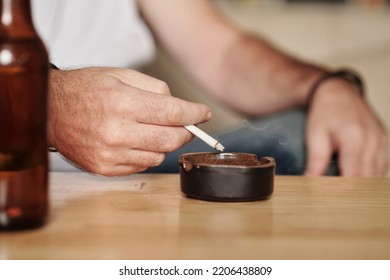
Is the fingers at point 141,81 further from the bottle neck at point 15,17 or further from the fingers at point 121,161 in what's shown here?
the bottle neck at point 15,17

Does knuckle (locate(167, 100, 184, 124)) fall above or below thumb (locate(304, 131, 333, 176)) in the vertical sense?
above

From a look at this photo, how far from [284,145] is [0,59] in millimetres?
682

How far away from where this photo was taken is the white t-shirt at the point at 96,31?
1500 millimetres

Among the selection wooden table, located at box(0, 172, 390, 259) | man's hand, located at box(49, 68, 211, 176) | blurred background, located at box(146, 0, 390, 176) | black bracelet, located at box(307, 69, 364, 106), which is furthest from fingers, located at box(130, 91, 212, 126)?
blurred background, located at box(146, 0, 390, 176)

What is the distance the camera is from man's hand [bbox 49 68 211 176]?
0.78 metres

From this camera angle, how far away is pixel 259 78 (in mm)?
1538

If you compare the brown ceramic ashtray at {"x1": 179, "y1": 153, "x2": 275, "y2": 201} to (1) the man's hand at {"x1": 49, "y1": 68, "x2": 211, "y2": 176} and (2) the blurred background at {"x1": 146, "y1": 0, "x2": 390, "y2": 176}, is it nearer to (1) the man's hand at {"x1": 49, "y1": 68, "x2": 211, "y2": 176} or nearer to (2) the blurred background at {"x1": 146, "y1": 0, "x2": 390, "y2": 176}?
(1) the man's hand at {"x1": 49, "y1": 68, "x2": 211, "y2": 176}

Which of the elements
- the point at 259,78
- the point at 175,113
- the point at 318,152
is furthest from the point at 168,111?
the point at 259,78

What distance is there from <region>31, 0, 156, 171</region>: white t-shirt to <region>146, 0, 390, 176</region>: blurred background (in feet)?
2.36

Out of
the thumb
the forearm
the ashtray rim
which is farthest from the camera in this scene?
the forearm

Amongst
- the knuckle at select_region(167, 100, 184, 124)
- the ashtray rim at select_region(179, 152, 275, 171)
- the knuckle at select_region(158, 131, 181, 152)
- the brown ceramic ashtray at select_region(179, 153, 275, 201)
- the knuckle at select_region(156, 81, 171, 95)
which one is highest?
the knuckle at select_region(156, 81, 171, 95)

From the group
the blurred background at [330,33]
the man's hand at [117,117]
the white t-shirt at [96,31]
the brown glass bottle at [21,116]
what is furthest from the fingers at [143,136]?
the blurred background at [330,33]

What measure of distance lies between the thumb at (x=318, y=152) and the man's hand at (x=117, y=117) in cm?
41

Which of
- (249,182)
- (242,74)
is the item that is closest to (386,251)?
(249,182)
